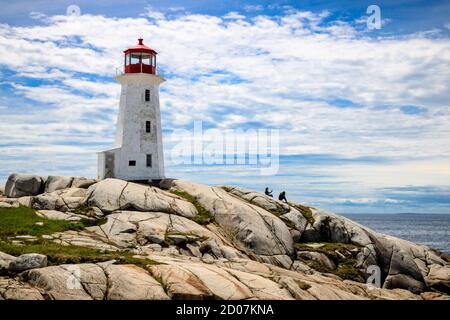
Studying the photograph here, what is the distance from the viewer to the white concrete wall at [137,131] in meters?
48.3

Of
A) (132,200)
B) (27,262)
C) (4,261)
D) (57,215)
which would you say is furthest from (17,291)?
(132,200)

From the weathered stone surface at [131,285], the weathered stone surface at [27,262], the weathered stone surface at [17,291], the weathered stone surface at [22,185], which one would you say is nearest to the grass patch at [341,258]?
the weathered stone surface at [131,285]

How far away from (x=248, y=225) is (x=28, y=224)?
1550 centimetres

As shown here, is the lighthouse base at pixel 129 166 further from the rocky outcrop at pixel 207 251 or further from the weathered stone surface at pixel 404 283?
the weathered stone surface at pixel 404 283

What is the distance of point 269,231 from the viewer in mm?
39656

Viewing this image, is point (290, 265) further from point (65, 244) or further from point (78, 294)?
point (78, 294)

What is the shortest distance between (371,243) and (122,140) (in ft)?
78.9

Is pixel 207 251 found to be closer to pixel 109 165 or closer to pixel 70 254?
pixel 70 254

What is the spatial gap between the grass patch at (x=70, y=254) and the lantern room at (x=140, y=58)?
2425cm

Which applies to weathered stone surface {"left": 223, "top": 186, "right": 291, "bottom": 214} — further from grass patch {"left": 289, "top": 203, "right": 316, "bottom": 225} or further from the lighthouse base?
the lighthouse base

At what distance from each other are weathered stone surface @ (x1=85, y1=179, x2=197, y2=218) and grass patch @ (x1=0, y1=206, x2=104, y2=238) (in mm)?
2922

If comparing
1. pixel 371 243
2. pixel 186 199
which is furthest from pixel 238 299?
pixel 371 243

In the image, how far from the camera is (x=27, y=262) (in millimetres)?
24328
